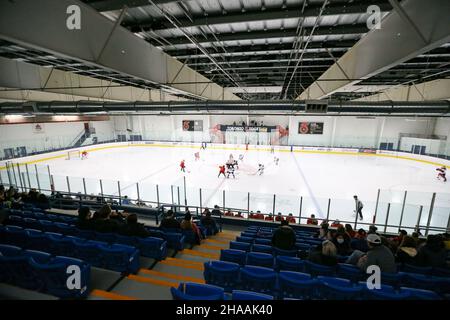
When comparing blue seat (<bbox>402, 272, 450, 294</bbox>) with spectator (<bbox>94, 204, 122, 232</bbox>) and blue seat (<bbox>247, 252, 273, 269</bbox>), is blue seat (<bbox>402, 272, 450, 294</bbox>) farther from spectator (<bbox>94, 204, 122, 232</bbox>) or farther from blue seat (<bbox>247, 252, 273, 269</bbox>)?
spectator (<bbox>94, 204, 122, 232</bbox>)

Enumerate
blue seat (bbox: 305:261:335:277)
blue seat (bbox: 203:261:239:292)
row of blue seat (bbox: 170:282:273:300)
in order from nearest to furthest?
row of blue seat (bbox: 170:282:273:300) < blue seat (bbox: 203:261:239:292) < blue seat (bbox: 305:261:335:277)

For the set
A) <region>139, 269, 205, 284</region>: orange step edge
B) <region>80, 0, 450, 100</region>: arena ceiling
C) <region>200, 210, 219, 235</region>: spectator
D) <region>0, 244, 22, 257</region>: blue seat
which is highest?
<region>80, 0, 450, 100</region>: arena ceiling

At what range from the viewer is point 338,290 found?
304 cm

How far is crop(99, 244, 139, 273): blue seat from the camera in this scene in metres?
3.93

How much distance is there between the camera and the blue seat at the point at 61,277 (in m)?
3.16

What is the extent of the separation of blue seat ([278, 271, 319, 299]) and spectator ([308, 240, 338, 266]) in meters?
0.78

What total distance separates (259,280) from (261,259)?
0.84 metres

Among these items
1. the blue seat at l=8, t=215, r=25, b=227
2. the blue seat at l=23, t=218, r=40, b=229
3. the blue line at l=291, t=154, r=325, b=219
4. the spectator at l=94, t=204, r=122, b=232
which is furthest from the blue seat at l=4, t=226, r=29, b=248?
the blue line at l=291, t=154, r=325, b=219

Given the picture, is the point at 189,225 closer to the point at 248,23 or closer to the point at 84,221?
the point at 84,221

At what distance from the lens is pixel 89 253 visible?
4188mm

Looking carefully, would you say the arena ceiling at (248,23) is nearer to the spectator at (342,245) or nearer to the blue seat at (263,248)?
the spectator at (342,245)
